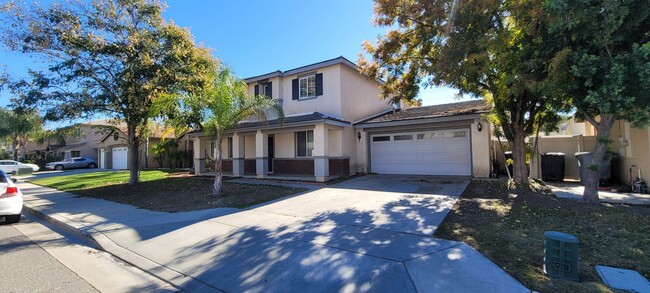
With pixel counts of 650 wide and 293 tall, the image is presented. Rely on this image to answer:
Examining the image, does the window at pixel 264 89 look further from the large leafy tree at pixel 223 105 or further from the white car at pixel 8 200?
the white car at pixel 8 200

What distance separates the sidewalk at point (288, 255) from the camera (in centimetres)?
404

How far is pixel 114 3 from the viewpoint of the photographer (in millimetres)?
13359

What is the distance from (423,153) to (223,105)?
Result: 9746 mm

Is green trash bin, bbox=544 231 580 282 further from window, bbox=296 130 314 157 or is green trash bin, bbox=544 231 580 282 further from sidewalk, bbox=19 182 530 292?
window, bbox=296 130 314 157

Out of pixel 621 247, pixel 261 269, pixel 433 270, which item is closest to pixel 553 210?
pixel 621 247

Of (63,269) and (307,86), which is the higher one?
(307,86)

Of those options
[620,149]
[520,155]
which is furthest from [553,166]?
[520,155]

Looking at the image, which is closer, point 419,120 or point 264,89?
point 419,120

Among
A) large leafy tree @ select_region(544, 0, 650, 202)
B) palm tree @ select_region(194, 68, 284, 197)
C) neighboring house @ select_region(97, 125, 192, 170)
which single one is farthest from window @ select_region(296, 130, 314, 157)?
neighboring house @ select_region(97, 125, 192, 170)

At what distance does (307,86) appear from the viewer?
17.2 meters

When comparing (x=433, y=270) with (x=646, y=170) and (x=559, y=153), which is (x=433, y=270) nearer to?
(x=646, y=170)

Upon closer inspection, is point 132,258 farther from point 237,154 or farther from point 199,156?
point 199,156

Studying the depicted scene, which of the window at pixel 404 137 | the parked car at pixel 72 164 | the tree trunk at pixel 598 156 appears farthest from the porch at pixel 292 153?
the parked car at pixel 72 164

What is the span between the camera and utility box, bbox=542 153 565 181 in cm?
1294
